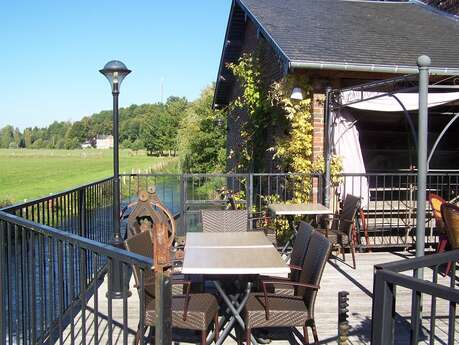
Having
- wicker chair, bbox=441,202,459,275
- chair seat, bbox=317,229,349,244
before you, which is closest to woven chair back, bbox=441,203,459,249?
wicker chair, bbox=441,202,459,275

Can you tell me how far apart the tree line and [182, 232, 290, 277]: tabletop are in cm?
1147

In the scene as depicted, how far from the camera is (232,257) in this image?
3.57 metres

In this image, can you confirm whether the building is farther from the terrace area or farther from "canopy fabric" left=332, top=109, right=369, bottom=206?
the terrace area

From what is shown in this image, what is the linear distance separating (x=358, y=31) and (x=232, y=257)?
6545 millimetres

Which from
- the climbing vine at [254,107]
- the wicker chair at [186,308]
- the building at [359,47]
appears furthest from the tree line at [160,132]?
the wicker chair at [186,308]

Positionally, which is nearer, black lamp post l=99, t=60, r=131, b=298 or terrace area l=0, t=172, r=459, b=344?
terrace area l=0, t=172, r=459, b=344

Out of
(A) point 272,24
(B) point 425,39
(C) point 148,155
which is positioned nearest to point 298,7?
(A) point 272,24

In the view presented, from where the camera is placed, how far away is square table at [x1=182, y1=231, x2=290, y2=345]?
3221mm

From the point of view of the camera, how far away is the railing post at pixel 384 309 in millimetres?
2064

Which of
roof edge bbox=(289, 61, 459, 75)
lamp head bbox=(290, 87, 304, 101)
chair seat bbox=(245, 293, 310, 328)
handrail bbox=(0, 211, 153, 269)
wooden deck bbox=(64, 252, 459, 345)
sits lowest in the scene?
wooden deck bbox=(64, 252, 459, 345)

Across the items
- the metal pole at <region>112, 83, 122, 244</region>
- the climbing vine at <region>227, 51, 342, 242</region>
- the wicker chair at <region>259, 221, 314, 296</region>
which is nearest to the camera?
the wicker chair at <region>259, 221, 314, 296</region>

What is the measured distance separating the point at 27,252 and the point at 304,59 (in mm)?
4942

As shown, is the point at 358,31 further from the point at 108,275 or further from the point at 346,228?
the point at 108,275

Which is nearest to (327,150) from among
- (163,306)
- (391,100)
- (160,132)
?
(391,100)
